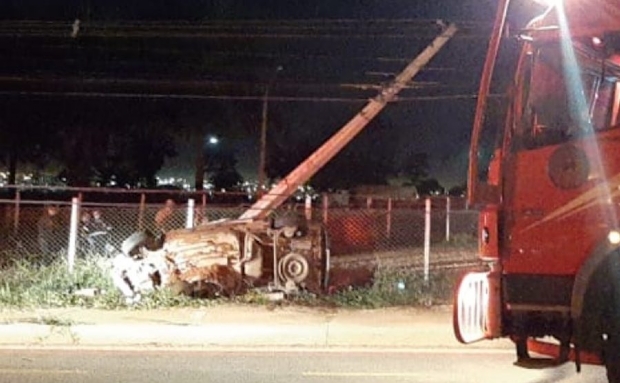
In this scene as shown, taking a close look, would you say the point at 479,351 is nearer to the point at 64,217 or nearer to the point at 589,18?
the point at 589,18

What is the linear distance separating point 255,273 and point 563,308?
962cm

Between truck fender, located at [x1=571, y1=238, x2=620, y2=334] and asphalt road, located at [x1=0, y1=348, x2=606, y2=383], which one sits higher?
truck fender, located at [x1=571, y1=238, x2=620, y2=334]

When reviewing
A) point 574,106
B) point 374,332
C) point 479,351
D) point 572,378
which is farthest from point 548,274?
point 374,332

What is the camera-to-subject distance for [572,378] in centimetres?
941

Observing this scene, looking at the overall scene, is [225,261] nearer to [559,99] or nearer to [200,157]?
[559,99]

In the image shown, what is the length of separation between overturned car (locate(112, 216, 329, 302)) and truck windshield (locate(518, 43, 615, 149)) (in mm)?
9272

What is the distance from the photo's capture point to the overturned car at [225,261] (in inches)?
611

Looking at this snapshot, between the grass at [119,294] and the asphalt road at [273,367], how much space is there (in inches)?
129

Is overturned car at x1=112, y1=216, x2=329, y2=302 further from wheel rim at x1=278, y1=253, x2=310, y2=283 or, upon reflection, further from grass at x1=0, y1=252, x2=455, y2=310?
grass at x1=0, y1=252, x2=455, y2=310

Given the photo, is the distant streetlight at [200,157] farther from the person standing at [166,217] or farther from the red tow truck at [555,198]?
the red tow truck at [555,198]

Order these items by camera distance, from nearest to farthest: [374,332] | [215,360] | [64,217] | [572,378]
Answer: [572,378] → [215,360] → [374,332] → [64,217]

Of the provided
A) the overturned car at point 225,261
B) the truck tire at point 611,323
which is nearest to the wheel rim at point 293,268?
the overturned car at point 225,261

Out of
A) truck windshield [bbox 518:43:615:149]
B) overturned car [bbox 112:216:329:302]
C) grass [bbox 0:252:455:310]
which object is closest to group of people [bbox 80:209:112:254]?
grass [bbox 0:252:455:310]

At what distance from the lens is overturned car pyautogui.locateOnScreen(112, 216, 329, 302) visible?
1552cm
